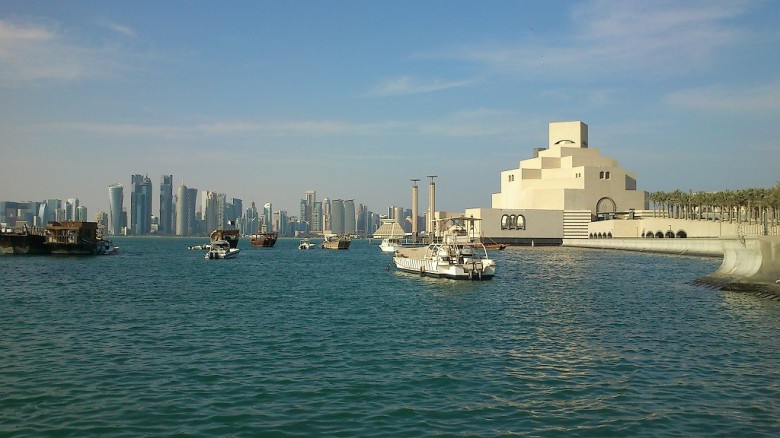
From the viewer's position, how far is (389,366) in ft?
71.4

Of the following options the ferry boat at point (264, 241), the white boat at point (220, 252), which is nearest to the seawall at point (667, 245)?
the white boat at point (220, 252)

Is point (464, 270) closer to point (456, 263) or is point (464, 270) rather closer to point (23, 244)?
point (456, 263)

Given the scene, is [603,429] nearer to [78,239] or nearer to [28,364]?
[28,364]

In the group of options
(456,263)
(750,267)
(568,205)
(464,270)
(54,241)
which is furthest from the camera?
(568,205)

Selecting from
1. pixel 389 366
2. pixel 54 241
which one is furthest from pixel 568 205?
pixel 389 366

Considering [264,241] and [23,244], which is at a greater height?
[23,244]

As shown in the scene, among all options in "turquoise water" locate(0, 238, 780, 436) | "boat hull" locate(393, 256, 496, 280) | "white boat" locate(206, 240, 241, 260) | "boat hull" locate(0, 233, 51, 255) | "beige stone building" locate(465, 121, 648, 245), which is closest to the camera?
"turquoise water" locate(0, 238, 780, 436)

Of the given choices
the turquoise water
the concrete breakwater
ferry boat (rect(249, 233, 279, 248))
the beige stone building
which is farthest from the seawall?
ferry boat (rect(249, 233, 279, 248))

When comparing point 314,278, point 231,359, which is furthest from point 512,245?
point 231,359

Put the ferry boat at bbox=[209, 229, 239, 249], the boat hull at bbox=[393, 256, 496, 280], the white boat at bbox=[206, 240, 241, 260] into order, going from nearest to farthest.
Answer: the boat hull at bbox=[393, 256, 496, 280], the white boat at bbox=[206, 240, 241, 260], the ferry boat at bbox=[209, 229, 239, 249]

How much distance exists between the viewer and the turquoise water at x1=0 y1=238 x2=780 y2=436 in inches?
610

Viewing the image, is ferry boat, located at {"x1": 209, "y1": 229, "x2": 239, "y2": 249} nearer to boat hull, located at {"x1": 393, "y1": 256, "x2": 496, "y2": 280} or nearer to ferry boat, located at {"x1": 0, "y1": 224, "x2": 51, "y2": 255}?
ferry boat, located at {"x1": 0, "y1": 224, "x2": 51, "y2": 255}

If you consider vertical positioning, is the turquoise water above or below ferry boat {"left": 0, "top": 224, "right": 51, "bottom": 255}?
below

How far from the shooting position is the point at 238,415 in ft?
52.1
